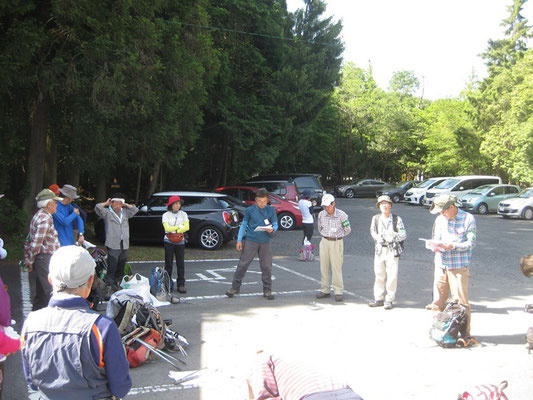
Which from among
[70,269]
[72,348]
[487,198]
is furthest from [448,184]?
[72,348]

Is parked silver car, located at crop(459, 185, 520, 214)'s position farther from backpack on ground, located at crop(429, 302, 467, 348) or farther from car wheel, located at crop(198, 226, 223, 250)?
backpack on ground, located at crop(429, 302, 467, 348)

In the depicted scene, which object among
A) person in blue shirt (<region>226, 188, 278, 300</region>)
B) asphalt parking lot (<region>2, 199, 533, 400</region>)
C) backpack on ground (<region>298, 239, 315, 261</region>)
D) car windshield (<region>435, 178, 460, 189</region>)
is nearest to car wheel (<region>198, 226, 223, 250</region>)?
asphalt parking lot (<region>2, 199, 533, 400</region>)

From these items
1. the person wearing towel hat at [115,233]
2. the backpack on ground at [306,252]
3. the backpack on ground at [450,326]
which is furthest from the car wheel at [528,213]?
the person wearing towel hat at [115,233]

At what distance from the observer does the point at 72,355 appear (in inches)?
97.1

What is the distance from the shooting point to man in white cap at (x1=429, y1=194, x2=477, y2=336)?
6.14 metres

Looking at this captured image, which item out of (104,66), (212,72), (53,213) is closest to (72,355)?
(53,213)

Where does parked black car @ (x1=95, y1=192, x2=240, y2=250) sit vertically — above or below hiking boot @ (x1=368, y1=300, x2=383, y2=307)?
above

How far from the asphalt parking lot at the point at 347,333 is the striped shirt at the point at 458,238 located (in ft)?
3.25

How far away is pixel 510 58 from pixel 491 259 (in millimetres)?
35251

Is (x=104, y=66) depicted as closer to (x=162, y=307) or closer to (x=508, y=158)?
(x=162, y=307)

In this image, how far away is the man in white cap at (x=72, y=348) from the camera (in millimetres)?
2480

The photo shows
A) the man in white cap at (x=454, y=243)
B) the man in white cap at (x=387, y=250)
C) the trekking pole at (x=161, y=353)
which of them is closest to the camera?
the trekking pole at (x=161, y=353)

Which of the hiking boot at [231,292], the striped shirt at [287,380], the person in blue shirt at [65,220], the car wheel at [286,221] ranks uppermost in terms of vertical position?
the person in blue shirt at [65,220]

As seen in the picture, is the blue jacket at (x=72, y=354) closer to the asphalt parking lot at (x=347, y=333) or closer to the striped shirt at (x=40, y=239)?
the asphalt parking lot at (x=347, y=333)
